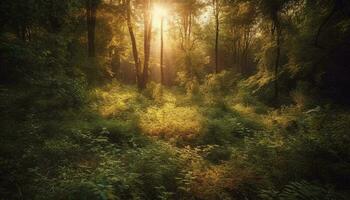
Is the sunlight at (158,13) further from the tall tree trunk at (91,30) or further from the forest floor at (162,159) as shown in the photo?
the forest floor at (162,159)

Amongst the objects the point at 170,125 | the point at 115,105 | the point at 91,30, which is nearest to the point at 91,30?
the point at 91,30

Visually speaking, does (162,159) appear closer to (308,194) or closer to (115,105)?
(308,194)

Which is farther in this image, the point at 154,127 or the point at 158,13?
the point at 158,13

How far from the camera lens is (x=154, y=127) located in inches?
451

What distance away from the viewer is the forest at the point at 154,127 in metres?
6.44

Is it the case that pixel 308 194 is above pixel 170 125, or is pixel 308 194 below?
below

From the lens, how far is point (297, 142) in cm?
834

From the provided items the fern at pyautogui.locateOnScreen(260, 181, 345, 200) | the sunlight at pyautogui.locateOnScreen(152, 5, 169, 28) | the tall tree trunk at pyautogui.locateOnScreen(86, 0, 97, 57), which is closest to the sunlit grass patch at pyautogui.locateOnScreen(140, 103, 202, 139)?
the fern at pyautogui.locateOnScreen(260, 181, 345, 200)

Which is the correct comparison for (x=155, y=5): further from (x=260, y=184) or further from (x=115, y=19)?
(x=260, y=184)

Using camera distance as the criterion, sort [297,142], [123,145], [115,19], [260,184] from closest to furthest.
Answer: [260,184]
[297,142]
[123,145]
[115,19]

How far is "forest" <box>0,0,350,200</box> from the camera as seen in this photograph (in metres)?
6.44

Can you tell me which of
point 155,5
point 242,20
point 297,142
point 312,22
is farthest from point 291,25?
point 297,142

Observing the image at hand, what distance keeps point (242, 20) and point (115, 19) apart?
9621 mm

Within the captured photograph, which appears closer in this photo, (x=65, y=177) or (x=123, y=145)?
(x=65, y=177)
